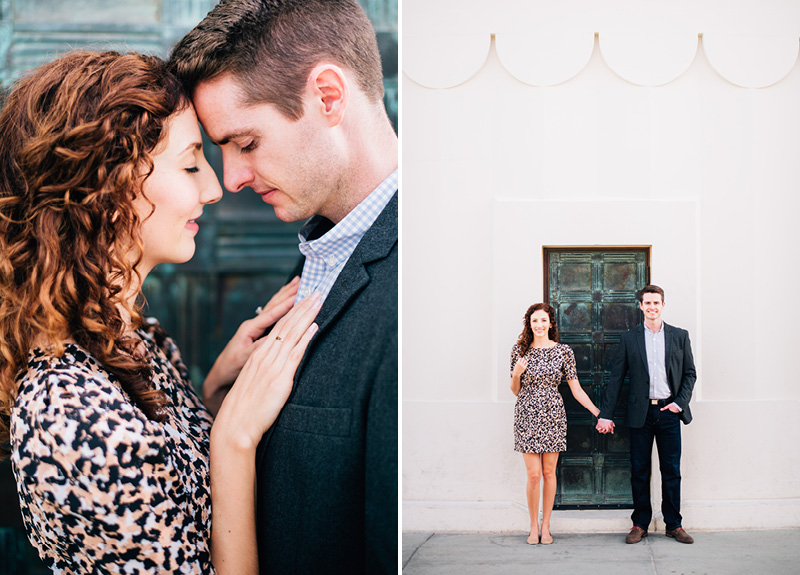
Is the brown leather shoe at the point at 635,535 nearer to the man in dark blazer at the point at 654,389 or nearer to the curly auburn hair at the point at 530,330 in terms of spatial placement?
the man in dark blazer at the point at 654,389

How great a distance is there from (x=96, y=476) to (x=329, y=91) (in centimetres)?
111

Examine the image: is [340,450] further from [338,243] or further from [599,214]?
[599,214]

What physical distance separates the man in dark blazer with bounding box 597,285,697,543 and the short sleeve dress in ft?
0.85

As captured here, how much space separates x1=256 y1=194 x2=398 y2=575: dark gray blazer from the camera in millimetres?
1798

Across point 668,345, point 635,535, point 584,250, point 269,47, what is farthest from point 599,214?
point 269,47

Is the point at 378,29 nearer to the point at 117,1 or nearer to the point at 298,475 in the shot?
the point at 117,1

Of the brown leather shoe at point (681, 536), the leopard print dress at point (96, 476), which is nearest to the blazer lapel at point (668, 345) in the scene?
the brown leather shoe at point (681, 536)

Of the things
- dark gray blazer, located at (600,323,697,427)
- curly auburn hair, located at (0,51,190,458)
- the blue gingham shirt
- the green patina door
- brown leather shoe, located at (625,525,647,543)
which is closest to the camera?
curly auburn hair, located at (0,51,190,458)

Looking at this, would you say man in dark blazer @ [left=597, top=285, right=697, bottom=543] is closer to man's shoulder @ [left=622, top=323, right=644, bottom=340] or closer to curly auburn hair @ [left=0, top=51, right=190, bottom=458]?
man's shoulder @ [left=622, top=323, right=644, bottom=340]

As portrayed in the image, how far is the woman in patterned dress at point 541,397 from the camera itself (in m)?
3.78

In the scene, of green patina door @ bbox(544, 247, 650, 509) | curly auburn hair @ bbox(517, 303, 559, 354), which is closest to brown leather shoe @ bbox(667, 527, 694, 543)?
green patina door @ bbox(544, 247, 650, 509)

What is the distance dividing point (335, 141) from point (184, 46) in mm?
461

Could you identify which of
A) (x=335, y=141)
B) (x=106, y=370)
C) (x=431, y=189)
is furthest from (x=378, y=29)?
(x=431, y=189)

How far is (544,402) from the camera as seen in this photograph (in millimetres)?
3803
